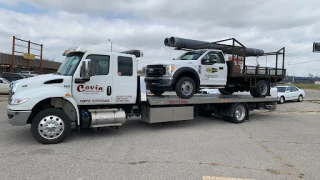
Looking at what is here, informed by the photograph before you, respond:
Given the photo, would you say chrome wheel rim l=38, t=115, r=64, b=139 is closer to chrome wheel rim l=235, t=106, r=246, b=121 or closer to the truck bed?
the truck bed

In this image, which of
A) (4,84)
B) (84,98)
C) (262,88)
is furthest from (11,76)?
(262,88)

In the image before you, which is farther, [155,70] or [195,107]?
[155,70]

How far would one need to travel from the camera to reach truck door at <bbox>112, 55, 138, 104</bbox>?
779cm

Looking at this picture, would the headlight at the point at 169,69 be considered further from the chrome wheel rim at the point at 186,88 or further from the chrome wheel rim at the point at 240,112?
the chrome wheel rim at the point at 240,112

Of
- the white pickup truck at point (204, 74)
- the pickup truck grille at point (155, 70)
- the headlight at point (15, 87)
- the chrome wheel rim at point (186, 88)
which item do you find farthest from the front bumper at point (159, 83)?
the headlight at point (15, 87)

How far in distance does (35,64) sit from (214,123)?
26806mm

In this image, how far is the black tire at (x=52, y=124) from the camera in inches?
261

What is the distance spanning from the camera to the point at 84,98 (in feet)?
24.4

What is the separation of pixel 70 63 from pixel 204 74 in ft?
16.5

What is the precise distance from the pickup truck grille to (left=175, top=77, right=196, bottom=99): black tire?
68cm

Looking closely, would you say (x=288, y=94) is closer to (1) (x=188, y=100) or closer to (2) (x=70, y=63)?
(1) (x=188, y=100)

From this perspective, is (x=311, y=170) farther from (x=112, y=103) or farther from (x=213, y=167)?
(x=112, y=103)

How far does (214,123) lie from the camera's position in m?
10.7

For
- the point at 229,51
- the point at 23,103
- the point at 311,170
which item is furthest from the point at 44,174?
the point at 229,51
